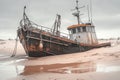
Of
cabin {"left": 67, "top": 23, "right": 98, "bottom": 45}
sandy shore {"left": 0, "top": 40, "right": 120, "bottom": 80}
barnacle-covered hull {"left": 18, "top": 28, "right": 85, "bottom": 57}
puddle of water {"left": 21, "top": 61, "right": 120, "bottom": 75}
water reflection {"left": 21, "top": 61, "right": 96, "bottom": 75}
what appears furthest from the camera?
cabin {"left": 67, "top": 23, "right": 98, "bottom": 45}

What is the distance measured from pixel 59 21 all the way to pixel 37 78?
14.1 meters

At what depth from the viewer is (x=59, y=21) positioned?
2200 centimetres

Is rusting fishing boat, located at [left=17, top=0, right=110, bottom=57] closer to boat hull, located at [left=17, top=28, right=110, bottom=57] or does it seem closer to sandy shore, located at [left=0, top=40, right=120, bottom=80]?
boat hull, located at [left=17, top=28, right=110, bottom=57]

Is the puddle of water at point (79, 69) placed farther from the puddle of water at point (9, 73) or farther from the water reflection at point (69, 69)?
the puddle of water at point (9, 73)

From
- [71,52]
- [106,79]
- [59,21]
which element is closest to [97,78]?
[106,79]

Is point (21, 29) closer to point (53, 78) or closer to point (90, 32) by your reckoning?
point (90, 32)

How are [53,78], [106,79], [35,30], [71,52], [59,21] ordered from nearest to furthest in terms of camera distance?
[106,79] → [53,78] → [35,30] → [71,52] → [59,21]

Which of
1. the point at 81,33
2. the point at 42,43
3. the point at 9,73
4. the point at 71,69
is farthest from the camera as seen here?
the point at 81,33

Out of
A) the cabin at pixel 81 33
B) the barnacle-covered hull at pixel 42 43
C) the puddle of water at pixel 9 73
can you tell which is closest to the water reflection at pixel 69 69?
the puddle of water at pixel 9 73

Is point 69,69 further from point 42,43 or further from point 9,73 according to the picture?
point 42,43

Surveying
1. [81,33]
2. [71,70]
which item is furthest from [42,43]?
[71,70]

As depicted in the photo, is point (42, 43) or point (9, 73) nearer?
point (9, 73)

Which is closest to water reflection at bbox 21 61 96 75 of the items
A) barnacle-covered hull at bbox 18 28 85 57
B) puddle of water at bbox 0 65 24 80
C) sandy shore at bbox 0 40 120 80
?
sandy shore at bbox 0 40 120 80

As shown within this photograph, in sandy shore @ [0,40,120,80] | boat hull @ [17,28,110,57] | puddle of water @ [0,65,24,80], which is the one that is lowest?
puddle of water @ [0,65,24,80]
